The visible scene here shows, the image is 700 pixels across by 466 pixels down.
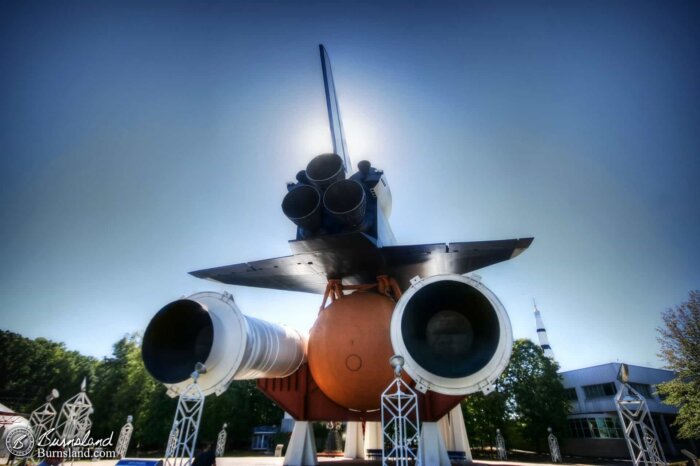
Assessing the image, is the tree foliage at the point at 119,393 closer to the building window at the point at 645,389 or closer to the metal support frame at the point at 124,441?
the metal support frame at the point at 124,441

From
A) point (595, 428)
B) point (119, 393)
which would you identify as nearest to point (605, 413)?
point (595, 428)

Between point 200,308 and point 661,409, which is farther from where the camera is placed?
point 661,409

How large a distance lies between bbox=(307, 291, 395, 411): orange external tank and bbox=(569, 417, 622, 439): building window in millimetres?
32261

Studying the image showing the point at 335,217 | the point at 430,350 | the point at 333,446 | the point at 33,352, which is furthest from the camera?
the point at 33,352

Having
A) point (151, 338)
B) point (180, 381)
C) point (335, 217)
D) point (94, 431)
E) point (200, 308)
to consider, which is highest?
point (335, 217)

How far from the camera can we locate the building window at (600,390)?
29.5m

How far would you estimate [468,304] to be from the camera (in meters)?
6.59

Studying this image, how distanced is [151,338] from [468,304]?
5.92 meters

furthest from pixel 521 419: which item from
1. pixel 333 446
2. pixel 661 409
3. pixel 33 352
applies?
pixel 33 352

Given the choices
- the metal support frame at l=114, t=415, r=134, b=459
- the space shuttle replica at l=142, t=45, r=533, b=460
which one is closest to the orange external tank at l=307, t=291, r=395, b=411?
the space shuttle replica at l=142, t=45, r=533, b=460

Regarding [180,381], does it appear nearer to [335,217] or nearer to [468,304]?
[335,217]
